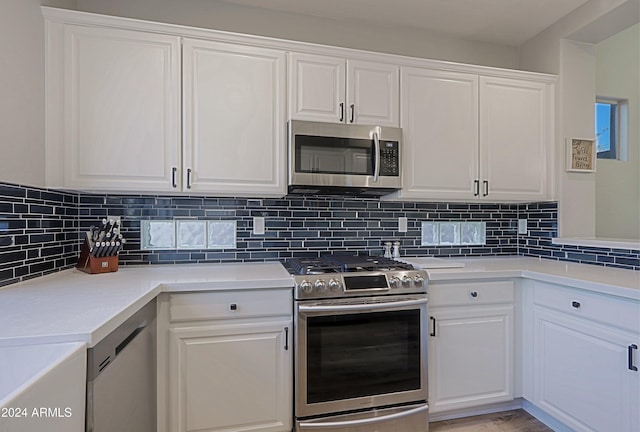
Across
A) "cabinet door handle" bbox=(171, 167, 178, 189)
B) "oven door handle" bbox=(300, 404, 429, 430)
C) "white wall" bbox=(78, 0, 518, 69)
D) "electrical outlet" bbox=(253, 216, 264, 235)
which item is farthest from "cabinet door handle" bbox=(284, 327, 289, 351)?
"white wall" bbox=(78, 0, 518, 69)

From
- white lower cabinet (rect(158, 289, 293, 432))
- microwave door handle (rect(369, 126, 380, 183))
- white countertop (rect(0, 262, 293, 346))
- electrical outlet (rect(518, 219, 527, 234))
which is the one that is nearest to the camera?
white countertop (rect(0, 262, 293, 346))

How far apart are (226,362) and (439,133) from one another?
72.8 inches

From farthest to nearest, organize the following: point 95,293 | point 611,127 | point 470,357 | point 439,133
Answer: point 611,127
point 439,133
point 470,357
point 95,293

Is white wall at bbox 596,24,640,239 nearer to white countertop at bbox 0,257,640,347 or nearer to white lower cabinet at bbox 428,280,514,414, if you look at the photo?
white countertop at bbox 0,257,640,347

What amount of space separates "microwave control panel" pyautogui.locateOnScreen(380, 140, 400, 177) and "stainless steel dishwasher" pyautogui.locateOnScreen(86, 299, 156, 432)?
1.45 metres

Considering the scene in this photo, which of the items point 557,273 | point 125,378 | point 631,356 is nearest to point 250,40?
point 125,378

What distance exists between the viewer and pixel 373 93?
7.01 feet

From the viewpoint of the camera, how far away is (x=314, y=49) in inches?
80.0

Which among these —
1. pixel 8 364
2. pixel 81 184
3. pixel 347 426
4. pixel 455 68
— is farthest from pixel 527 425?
pixel 81 184

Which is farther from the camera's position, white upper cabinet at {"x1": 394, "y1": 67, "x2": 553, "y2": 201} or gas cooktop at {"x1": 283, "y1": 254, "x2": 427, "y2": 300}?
white upper cabinet at {"x1": 394, "y1": 67, "x2": 553, "y2": 201}

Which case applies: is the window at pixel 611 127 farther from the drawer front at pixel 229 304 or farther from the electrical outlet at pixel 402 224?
the drawer front at pixel 229 304

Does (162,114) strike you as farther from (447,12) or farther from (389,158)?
(447,12)

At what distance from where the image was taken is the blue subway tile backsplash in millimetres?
1654

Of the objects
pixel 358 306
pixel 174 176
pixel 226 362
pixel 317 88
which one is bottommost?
pixel 226 362
